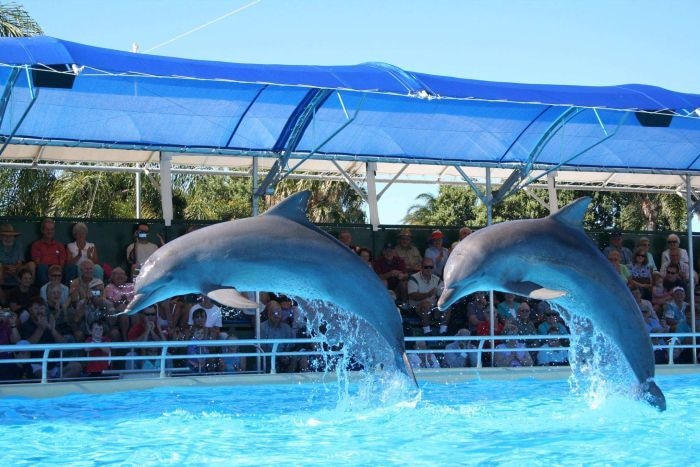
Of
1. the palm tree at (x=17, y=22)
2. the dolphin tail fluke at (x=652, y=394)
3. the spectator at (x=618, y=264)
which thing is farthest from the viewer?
the palm tree at (x=17, y=22)

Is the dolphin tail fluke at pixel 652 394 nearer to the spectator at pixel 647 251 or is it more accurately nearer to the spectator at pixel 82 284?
the spectator at pixel 82 284

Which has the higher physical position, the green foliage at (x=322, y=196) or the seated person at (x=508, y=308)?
the green foliage at (x=322, y=196)

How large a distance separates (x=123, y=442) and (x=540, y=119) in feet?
24.0

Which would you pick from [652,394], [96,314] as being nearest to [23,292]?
[96,314]

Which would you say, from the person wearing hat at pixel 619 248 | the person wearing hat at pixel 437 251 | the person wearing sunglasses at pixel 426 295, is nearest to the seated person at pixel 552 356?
the person wearing sunglasses at pixel 426 295

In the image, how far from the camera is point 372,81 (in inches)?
420

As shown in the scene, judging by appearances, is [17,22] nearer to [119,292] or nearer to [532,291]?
[119,292]

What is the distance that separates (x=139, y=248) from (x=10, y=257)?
5.00 feet

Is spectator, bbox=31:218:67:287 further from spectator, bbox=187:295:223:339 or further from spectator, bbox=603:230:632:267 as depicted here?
spectator, bbox=603:230:632:267

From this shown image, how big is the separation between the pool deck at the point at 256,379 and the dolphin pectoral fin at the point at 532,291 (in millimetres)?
4412

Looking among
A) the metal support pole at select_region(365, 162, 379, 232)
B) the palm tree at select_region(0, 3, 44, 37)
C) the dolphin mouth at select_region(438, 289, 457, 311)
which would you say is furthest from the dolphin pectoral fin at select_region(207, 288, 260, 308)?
the palm tree at select_region(0, 3, 44, 37)

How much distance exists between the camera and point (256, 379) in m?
11.2

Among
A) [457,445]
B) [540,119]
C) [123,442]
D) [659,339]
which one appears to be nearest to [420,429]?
[457,445]

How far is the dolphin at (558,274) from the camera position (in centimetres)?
730
